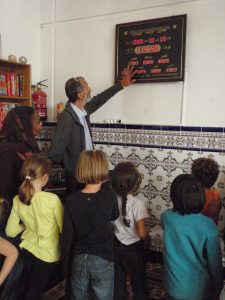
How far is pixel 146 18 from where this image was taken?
A: 9.45ft

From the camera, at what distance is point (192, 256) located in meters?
1.57

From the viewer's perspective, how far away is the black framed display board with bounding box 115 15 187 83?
8.91 feet

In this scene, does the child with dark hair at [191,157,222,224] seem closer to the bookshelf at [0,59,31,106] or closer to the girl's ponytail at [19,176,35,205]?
the girl's ponytail at [19,176,35,205]

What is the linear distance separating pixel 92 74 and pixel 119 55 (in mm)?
359

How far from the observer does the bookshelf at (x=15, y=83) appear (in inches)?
123

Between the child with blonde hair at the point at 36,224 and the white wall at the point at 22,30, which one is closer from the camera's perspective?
the child with blonde hair at the point at 36,224

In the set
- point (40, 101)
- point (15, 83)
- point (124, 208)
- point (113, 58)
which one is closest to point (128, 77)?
point (113, 58)

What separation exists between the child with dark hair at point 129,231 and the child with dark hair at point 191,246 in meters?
0.27

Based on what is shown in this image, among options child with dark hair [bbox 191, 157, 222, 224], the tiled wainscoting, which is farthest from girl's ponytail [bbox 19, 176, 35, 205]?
the tiled wainscoting

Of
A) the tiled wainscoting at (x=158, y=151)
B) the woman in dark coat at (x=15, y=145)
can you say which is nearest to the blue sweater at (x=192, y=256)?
the woman in dark coat at (x=15, y=145)

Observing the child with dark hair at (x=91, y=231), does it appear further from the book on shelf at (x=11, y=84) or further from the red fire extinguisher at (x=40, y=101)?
the red fire extinguisher at (x=40, y=101)

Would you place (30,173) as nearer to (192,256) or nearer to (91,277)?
(91,277)

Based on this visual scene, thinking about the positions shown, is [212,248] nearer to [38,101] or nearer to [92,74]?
[92,74]

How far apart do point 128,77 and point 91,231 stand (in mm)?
1640
